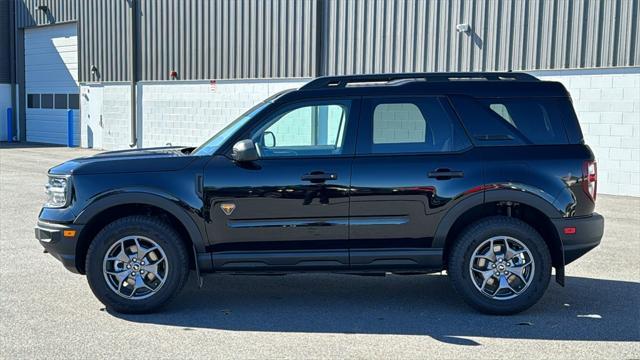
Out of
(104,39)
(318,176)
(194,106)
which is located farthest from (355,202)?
(104,39)

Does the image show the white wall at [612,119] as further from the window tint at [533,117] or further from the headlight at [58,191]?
the headlight at [58,191]

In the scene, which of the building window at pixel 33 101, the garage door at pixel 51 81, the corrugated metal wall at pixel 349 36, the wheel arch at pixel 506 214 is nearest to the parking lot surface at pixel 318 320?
the wheel arch at pixel 506 214

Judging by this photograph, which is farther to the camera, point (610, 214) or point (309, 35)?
point (309, 35)

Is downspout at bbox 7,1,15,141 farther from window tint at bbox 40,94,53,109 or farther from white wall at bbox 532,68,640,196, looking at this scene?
white wall at bbox 532,68,640,196

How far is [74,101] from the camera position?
30.0 meters

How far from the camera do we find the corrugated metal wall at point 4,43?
3300 centimetres

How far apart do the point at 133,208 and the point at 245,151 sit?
1.13 metres

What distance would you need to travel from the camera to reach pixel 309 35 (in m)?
20.0

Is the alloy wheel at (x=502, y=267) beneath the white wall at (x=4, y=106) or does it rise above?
beneath

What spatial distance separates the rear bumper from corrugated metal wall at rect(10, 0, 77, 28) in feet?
86.4

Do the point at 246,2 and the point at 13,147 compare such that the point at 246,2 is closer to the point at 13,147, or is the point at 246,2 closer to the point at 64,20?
the point at 64,20

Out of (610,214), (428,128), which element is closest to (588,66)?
(610,214)

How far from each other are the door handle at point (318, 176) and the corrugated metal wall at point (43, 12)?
25.5 m

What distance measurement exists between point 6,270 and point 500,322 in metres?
4.94
